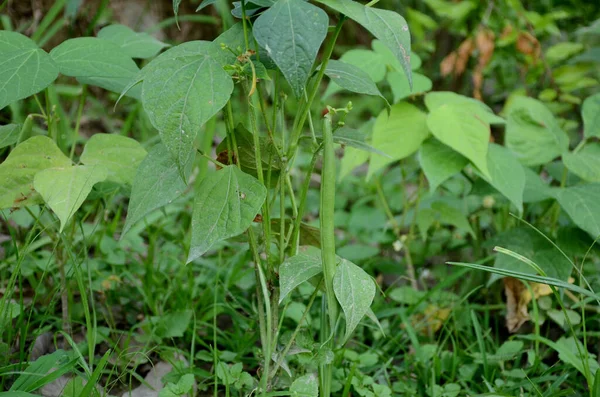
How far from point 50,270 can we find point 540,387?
1.27 meters

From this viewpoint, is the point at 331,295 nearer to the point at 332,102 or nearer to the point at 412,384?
the point at 412,384

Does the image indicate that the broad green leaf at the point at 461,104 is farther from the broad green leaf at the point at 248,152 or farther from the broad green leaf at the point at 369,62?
the broad green leaf at the point at 248,152

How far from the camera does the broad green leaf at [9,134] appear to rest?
132cm

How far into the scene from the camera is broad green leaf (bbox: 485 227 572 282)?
156 centimetres

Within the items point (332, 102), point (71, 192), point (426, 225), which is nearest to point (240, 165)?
point (71, 192)

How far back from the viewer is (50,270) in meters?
1.63

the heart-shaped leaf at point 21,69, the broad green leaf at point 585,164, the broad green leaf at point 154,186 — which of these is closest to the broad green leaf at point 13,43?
the heart-shaped leaf at point 21,69

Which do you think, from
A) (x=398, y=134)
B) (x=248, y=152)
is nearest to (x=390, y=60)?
(x=398, y=134)

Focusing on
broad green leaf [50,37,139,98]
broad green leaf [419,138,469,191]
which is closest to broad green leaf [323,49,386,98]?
broad green leaf [419,138,469,191]

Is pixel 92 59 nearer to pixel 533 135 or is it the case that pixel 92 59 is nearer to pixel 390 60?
pixel 390 60

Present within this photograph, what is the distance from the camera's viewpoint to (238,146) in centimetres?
116

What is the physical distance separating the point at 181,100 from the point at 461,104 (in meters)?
0.93

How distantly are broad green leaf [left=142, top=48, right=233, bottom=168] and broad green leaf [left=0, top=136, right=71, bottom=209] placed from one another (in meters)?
0.41

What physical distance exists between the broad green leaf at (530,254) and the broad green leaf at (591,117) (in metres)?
0.38
